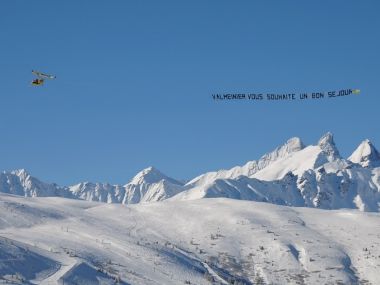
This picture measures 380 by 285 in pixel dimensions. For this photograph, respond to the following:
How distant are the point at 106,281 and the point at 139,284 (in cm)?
500

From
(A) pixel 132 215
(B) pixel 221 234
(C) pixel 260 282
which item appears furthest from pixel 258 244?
(A) pixel 132 215

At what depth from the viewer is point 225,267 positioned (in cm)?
15425

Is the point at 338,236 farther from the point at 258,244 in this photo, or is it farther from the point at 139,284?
the point at 139,284

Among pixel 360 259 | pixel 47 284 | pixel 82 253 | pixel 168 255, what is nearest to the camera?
pixel 47 284

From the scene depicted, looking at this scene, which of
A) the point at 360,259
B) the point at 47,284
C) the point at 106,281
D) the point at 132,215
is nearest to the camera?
the point at 47,284

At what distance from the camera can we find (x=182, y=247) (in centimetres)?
16588

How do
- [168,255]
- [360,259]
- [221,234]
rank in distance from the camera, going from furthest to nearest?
1. [221,234]
2. [360,259]
3. [168,255]

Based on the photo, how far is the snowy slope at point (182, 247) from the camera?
130250 mm

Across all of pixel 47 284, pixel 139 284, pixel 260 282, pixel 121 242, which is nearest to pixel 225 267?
pixel 260 282

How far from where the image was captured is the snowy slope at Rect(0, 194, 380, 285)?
427 ft

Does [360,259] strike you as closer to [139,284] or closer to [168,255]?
[168,255]

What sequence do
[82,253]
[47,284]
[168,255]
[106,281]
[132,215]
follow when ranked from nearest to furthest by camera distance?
[47,284] → [106,281] → [82,253] → [168,255] → [132,215]

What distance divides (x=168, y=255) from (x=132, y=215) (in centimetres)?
4588

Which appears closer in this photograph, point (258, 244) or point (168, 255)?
point (168, 255)
